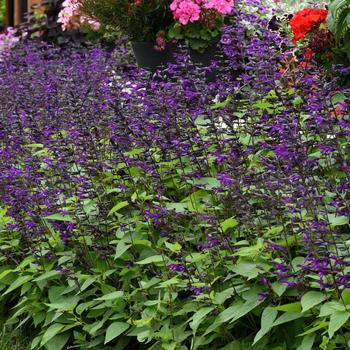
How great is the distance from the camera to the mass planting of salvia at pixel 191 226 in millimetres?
3291

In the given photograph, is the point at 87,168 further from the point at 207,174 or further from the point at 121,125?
the point at 207,174

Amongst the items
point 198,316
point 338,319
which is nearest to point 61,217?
point 198,316

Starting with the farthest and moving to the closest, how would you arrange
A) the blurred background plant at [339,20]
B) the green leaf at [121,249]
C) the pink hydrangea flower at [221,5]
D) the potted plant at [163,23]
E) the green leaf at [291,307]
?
the potted plant at [163,23] < the pink hydrangea flower at [221,5] < the blurred background plant at [339,20] < the green leaf at [121,249] < the green leaf at [291,307]

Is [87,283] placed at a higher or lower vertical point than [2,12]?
higher

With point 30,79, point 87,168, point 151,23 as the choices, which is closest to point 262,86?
point 87,168

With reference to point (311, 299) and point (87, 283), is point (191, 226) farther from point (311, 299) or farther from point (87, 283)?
point (311, 299)

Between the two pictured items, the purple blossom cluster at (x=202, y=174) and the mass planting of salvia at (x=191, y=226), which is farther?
the purple blossom cluster at (x=202, y=174)

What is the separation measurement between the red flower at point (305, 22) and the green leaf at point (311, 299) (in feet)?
10.7

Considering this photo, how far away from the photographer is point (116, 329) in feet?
12.8

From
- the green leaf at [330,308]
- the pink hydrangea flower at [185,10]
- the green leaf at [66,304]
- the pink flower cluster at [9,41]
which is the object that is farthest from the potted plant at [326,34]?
the pink flower cluster at [9,41]

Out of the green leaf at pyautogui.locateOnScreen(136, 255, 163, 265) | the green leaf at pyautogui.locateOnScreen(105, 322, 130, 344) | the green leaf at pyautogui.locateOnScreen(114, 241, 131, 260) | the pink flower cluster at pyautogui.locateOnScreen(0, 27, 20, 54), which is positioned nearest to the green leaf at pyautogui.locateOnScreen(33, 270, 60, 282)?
the green leaf at pyautogui.locateOnScreen(114, 241, 131, 260)

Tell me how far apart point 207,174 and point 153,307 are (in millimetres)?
978

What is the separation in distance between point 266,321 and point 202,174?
1.31m

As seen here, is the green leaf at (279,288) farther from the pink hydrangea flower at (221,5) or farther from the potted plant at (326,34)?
the pink hydrangea flower at (221,5)
